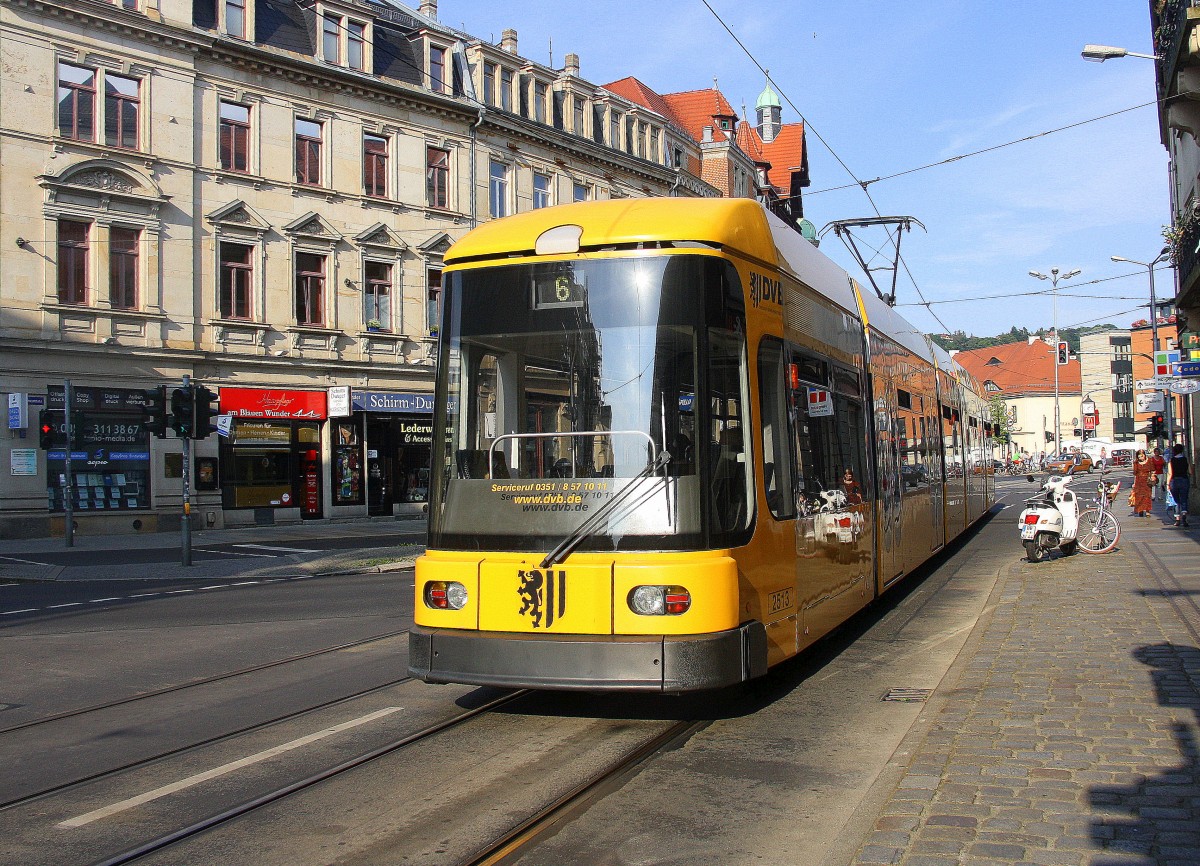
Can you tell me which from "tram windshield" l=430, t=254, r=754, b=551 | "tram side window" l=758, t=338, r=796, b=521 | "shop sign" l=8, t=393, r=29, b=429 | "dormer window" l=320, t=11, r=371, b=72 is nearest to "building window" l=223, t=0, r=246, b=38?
"dormer window" l=320, t=11, r=371, b=72

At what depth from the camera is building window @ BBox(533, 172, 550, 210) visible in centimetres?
3978

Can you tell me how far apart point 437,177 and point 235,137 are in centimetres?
705

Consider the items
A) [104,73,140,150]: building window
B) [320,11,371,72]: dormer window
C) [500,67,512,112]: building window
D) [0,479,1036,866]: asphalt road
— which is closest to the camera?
[0,479,1036,866]: asphalt road

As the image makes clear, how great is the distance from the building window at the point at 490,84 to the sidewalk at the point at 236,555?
47.0 ft

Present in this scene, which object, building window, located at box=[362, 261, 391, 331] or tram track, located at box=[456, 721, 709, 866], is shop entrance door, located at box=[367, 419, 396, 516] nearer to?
building window, located at box=[362, 261, 391, 331]

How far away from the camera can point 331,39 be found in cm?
3284

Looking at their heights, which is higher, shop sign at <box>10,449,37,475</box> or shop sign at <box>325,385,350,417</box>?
shop sign at <box>325,385,350,417</box>

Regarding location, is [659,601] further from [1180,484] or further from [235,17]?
[235,17]

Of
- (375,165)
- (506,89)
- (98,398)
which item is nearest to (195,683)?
(98,398)

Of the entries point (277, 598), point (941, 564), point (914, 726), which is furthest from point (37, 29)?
point (914, 726)

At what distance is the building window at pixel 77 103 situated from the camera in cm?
2712

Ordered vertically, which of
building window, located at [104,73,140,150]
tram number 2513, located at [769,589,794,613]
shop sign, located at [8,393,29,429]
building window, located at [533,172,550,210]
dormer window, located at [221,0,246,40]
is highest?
dormer window, located at [221,0,246,40]

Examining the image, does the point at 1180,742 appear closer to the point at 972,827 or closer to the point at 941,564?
the point at 972,827

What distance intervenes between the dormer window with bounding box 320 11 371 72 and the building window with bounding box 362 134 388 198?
204 cm
